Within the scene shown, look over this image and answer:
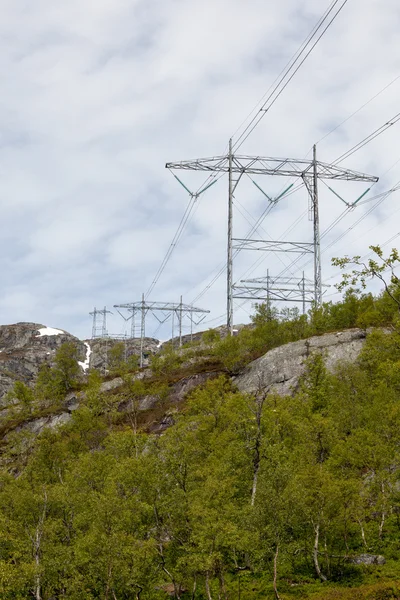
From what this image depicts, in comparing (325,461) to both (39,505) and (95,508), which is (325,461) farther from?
(39,505)

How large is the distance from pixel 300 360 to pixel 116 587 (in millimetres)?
48293

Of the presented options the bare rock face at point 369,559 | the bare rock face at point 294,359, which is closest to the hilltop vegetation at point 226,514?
the bare rock face at point 369,559

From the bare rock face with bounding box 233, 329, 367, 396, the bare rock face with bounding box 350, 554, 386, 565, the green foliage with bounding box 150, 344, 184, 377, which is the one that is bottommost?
the bare rock face with bounding box 350, 554, 386, 565

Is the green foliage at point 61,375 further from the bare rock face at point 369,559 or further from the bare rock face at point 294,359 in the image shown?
the bare rock face at point 369,559

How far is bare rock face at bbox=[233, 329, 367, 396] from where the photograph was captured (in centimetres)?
7694

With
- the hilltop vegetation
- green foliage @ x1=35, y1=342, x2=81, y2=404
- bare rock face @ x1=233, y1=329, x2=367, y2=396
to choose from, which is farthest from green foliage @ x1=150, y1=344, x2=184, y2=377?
the hilltop vegetation

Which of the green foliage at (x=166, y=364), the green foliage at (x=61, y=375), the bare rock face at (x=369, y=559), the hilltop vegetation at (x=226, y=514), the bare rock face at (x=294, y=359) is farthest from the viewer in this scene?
the green foliage at (x=61, y=375)

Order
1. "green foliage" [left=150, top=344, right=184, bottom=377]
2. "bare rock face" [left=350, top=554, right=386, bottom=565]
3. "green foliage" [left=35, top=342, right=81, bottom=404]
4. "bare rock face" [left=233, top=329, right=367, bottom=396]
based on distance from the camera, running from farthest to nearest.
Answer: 1. "green foliage" [left=35, top=342, right=81, bottom=404]
2. "green foliage" [left=150, top=344, right=184, bottom=377]
3. "bare rock face" [left=233, top=329, right=367, bottom=396]
4. "bare rock face" [left=350, top=554, right=386, bottom=565]

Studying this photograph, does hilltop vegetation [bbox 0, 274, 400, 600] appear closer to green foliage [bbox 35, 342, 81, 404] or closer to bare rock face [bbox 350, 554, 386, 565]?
bare rock face [bbox 350, 554, 386, 565]

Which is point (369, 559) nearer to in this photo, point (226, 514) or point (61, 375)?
point (226, 514)

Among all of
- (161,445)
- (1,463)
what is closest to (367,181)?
(161,445)

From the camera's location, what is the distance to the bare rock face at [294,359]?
76.9m

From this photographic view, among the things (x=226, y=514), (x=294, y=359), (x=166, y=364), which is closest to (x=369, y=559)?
(x=226, y=514)

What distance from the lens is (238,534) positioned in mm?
34156
